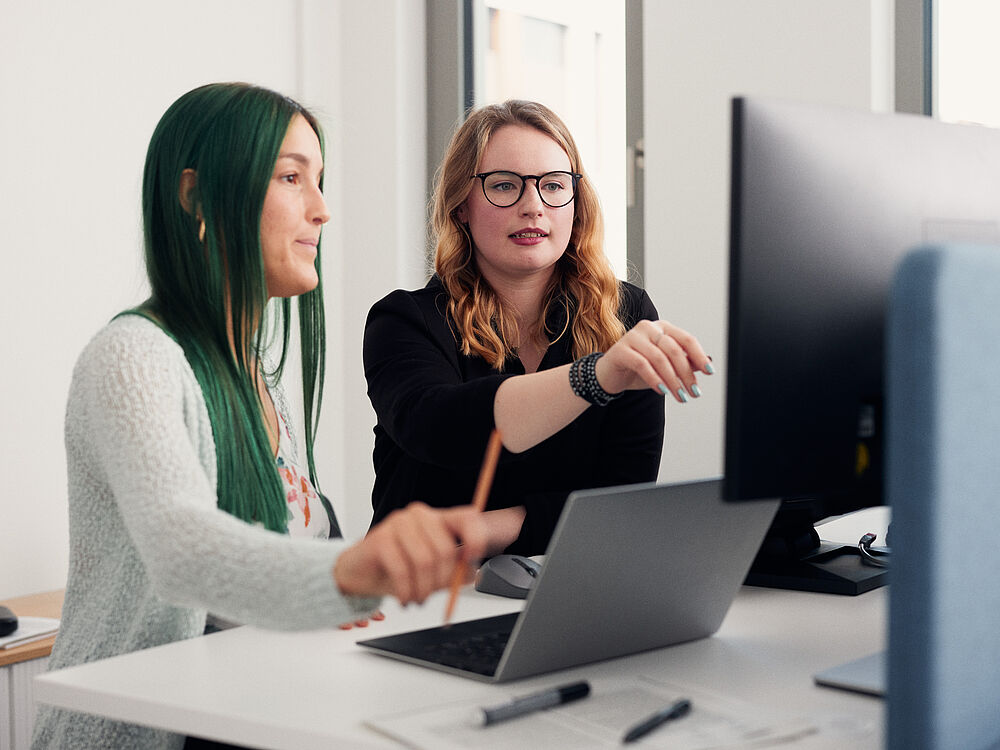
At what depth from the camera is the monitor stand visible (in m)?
1.22

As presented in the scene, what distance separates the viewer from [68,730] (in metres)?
1.03

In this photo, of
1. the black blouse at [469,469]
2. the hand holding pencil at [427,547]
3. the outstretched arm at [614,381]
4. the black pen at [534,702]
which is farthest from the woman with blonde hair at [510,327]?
the hand holding pencil at [427,547]

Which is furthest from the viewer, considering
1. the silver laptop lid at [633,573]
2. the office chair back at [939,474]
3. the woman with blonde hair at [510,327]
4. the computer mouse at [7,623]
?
the computer mouse at [7,623]

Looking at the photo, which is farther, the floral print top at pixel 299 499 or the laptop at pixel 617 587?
the floral print top at pixel 299 499

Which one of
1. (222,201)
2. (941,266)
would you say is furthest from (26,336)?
(941,266)

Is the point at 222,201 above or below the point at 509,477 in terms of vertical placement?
above

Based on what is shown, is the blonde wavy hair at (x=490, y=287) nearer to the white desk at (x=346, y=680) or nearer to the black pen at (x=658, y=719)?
the white desk at (x=346, y=680)

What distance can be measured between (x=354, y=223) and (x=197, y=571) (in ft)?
8.71

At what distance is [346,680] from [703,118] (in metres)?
2.08

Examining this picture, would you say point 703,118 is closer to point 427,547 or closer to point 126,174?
point 126,174

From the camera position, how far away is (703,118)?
104 inches

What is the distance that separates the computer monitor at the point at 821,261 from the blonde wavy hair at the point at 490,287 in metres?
0.90

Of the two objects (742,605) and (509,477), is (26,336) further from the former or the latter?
(742,605)

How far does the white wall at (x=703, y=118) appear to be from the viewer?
246 cm
